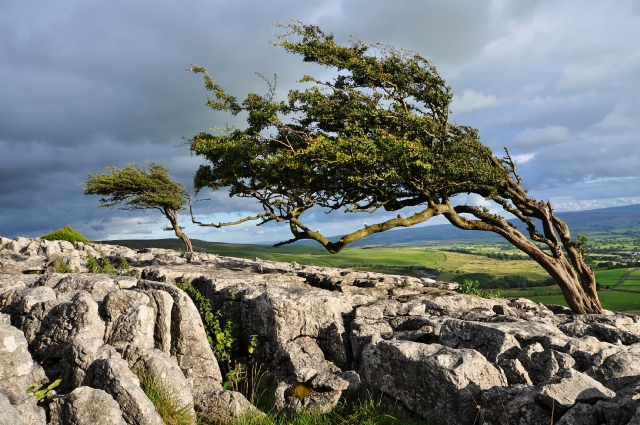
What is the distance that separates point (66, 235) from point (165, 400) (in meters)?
55.5

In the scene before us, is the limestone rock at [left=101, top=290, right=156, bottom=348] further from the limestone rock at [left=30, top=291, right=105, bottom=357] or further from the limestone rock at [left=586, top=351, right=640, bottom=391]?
the limestone rock at [left=586, top=351, right=640, bottom=391]

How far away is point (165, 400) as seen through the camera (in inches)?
357

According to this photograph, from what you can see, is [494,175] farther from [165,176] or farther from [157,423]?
[165,176]

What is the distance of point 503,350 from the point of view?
1125 centimetres

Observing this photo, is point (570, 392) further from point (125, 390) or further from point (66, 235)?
point (66, 235)

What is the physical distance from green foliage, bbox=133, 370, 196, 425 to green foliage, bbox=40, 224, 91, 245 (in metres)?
52.6

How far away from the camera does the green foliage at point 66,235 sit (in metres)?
56.1

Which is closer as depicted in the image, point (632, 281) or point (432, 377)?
point (432, 377)

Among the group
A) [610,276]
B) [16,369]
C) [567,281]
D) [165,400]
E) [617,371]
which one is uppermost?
[16,369]

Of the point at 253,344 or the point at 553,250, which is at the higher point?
the point at 553,250

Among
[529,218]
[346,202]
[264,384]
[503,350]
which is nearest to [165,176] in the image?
[346,202]

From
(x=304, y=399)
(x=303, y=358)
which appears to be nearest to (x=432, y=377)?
(x=304, y=399)

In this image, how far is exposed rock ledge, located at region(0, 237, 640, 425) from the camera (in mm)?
8133

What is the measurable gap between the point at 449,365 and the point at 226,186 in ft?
86.8
